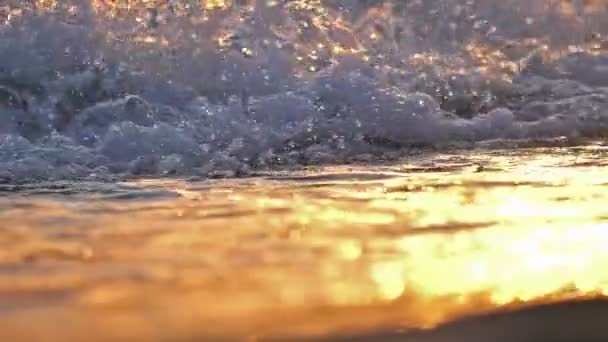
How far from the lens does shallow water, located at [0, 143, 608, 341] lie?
114cm

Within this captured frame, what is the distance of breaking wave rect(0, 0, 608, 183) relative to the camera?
2.98 meters

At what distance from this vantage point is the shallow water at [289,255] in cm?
114

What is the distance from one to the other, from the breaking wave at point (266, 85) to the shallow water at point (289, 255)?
696 millimetres

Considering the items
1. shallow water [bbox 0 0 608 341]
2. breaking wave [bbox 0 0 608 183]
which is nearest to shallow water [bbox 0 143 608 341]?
shallow water [bbox 0 0 608 341]

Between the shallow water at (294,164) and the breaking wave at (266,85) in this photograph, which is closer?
the shallow water at (294,164)

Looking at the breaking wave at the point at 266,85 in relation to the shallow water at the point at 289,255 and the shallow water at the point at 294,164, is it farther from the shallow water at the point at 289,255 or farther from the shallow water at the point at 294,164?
the shallow water at the point at 289,255

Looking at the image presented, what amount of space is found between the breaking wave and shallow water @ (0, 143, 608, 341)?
2.28 feet

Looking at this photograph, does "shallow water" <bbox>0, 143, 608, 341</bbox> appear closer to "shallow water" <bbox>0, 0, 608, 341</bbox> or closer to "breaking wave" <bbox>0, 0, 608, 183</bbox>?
"shallow water" <bbox>0, 0, 608, 341</bbox>

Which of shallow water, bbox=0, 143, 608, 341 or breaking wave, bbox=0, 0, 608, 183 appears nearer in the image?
shallow water, bbox=0, 143, 608, 341

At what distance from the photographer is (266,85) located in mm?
3471

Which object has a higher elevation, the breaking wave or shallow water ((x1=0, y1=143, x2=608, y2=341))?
the breaking wave

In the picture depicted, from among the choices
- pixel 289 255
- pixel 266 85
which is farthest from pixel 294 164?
pixel 289 255

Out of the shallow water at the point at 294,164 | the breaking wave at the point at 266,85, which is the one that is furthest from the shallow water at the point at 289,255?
the breaking wave at the point at 266,85

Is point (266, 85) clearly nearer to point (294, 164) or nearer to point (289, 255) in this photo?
point (294, 164)
